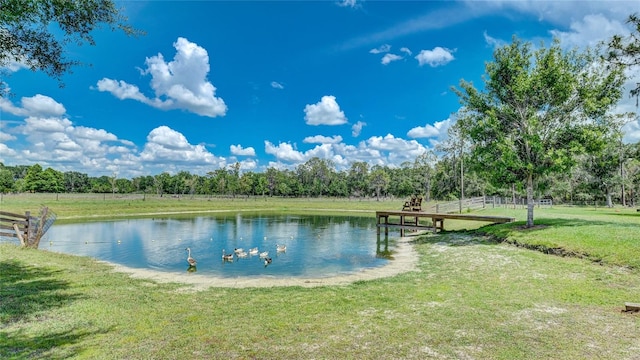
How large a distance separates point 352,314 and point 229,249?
17.2 m

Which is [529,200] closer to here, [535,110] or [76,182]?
[535,110]

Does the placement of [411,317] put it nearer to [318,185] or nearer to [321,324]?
[321,324]

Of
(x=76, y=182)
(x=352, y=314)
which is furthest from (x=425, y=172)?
(x=76, y=182)

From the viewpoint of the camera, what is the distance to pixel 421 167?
96.9m

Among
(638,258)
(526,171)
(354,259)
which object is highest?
(526,171)

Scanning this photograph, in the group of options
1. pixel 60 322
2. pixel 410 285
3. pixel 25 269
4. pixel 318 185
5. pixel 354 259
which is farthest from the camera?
pixel 318 185

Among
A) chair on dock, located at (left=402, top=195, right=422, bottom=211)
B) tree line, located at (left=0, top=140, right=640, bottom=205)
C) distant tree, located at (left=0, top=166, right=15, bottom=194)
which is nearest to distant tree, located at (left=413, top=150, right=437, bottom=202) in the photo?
tree line, located at (left=0, top=140, right=640, bottom=205)

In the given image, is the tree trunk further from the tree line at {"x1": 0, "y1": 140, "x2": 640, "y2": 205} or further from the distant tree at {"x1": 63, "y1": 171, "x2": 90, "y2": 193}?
the distant tree at {"x1": 63, "y1": 171, "x2": 90, "y2": 193}

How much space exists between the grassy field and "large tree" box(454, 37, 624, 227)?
22.2 ft

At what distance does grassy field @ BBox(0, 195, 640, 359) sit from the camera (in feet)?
22.0

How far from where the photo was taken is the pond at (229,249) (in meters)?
18.5

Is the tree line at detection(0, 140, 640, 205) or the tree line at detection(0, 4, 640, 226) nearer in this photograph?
the tree line at detection(0, 4, 640, 226)

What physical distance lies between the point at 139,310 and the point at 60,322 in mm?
1801

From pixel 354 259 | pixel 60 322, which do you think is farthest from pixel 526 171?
pixel 60 322
